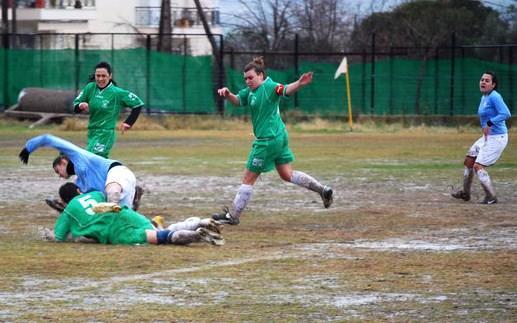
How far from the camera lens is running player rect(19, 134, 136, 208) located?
509 inches

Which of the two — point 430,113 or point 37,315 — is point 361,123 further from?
point 37,315

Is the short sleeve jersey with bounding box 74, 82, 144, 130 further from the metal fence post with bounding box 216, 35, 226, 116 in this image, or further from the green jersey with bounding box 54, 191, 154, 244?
the metal fence post with bounding box 216, 35, 226, 116

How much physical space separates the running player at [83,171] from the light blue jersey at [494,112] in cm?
620

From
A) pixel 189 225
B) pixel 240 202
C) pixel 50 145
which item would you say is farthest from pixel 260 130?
pixel 50 145

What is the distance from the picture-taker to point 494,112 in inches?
689

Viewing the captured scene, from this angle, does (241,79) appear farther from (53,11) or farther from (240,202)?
(53,11)

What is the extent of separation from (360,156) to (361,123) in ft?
51.5

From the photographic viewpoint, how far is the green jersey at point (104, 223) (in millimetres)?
12266

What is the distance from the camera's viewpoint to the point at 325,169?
75.3 ft

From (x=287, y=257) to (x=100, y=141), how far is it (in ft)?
13.6

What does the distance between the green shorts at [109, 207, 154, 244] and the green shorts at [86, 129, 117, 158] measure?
114 inches

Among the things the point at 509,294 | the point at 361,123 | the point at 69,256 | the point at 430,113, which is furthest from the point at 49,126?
the point at 509,294

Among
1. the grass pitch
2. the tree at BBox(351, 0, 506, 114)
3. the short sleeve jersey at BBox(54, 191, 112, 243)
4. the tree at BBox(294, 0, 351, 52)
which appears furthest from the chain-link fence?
the short sleeve jersey at BBox(54, 191, 112, 243)

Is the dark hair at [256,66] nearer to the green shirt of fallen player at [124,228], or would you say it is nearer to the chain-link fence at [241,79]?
the green shirt of fallen player at [124,228]
